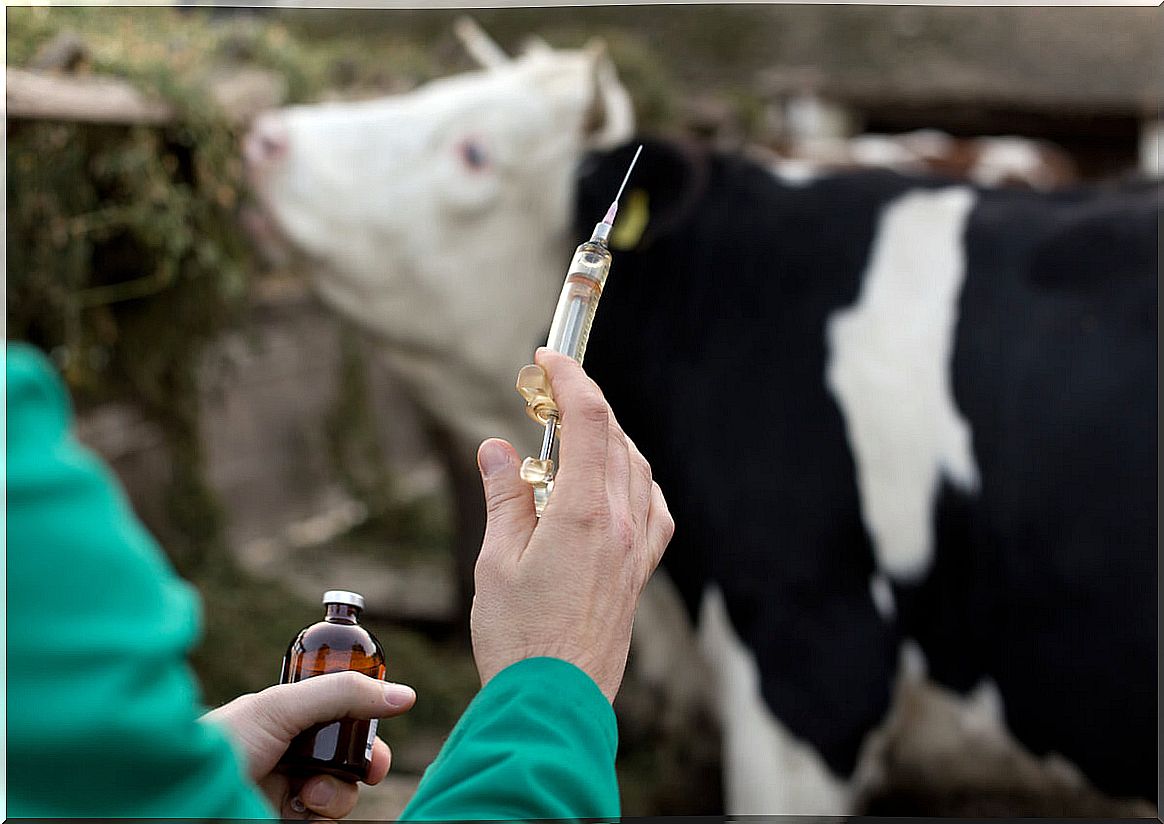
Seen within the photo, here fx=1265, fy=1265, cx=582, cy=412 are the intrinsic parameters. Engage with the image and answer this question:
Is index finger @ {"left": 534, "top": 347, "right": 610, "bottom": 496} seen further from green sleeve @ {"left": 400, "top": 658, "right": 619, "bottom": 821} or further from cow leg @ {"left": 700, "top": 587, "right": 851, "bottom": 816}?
cow leg @ {"left": 700, "top": 587, "right": 851, "bottom": 816}

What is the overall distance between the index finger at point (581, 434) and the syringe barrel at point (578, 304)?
5cm

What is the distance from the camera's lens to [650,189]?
169 cm

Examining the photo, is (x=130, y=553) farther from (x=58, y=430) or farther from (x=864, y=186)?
(x=864, y=186)

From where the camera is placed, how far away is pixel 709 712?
6.08 feet

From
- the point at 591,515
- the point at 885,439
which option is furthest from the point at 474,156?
the point at 591,515

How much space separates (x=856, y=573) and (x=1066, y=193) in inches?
22.2

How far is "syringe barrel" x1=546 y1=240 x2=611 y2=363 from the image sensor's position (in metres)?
0.62

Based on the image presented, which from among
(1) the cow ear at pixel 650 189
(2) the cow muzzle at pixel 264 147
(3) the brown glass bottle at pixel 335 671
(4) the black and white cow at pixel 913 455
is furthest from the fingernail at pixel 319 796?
(2) the cow muzzle at pixel 264 147

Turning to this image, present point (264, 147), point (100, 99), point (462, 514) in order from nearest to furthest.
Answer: point (100, 99), point (264, 147), point (462, 514)

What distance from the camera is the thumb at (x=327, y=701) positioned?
2.16 feet

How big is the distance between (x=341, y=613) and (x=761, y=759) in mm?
986

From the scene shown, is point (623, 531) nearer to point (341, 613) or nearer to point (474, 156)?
point (341, 613)

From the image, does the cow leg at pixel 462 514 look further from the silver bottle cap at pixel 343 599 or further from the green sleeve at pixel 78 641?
the green sleeve at pixel 78 641

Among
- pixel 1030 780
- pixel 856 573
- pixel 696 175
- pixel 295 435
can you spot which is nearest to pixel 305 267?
pixel 696 175
